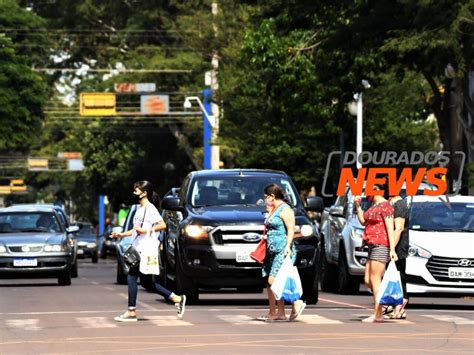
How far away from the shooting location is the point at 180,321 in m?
20.3

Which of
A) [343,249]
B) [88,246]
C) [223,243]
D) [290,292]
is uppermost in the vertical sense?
[223,243]

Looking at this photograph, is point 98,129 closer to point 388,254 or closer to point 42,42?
point 42,42

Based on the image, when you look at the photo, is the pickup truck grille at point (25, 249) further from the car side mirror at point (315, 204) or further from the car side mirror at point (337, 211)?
the car side mirror at point (315, 204)

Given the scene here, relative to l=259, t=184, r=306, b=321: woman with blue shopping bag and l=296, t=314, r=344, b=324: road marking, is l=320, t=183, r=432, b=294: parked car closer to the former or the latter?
l=296, t=314, r=344, b=324: road marking

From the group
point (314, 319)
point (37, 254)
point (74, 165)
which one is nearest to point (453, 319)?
point (314, 319)

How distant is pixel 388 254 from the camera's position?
20.5 metres

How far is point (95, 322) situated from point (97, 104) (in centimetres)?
5724

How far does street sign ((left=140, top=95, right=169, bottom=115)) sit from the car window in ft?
119

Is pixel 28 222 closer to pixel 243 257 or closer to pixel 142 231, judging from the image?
pixel 243 257

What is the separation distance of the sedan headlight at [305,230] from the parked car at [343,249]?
10.3ft

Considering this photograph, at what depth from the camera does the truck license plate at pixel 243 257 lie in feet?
77.5

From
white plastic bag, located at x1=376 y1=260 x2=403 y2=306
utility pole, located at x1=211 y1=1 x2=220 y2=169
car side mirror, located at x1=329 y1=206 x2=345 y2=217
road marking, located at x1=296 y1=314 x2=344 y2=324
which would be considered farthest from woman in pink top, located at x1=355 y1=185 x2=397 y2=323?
utility pole, located at x1=211 y1=1 x2=220 y2=169

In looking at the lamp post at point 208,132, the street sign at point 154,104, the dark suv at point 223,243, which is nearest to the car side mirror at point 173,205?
the dark suv at point 223,243

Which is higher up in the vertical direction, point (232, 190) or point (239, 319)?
point (232, 190)
